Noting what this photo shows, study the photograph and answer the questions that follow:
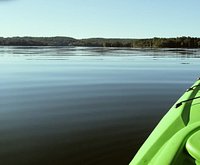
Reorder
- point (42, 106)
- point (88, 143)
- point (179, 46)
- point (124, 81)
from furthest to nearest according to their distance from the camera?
point (179, 46), point (124, 81), point (42, 106), point (88, 143)

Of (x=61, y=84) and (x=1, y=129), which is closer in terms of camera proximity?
(x=1, y=129)

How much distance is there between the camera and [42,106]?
9250 millimetres

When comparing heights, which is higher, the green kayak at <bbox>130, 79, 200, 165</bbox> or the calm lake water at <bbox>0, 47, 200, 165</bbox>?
the green kayak at <bbox>130, 79, 200, 165</bbox>

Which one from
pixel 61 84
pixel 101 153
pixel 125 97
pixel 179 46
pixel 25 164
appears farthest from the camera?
pixel 179 46

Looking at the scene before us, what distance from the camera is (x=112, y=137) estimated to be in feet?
21.3

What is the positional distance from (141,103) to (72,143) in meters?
4.04

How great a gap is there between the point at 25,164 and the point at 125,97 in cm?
594

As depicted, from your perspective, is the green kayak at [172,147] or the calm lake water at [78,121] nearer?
the green kayak at [172,147]

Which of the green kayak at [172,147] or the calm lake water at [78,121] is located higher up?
the green kayak at [172,147]

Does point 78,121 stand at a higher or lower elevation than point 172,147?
lower

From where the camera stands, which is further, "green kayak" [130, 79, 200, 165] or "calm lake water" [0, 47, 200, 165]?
"calm lake water" [0, 47, 200, 165]

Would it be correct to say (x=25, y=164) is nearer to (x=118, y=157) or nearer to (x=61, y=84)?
(x=118, y=157)

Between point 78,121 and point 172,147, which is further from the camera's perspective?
Answer: point 78,121

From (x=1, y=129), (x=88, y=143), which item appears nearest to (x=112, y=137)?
(x=88, y=143)
